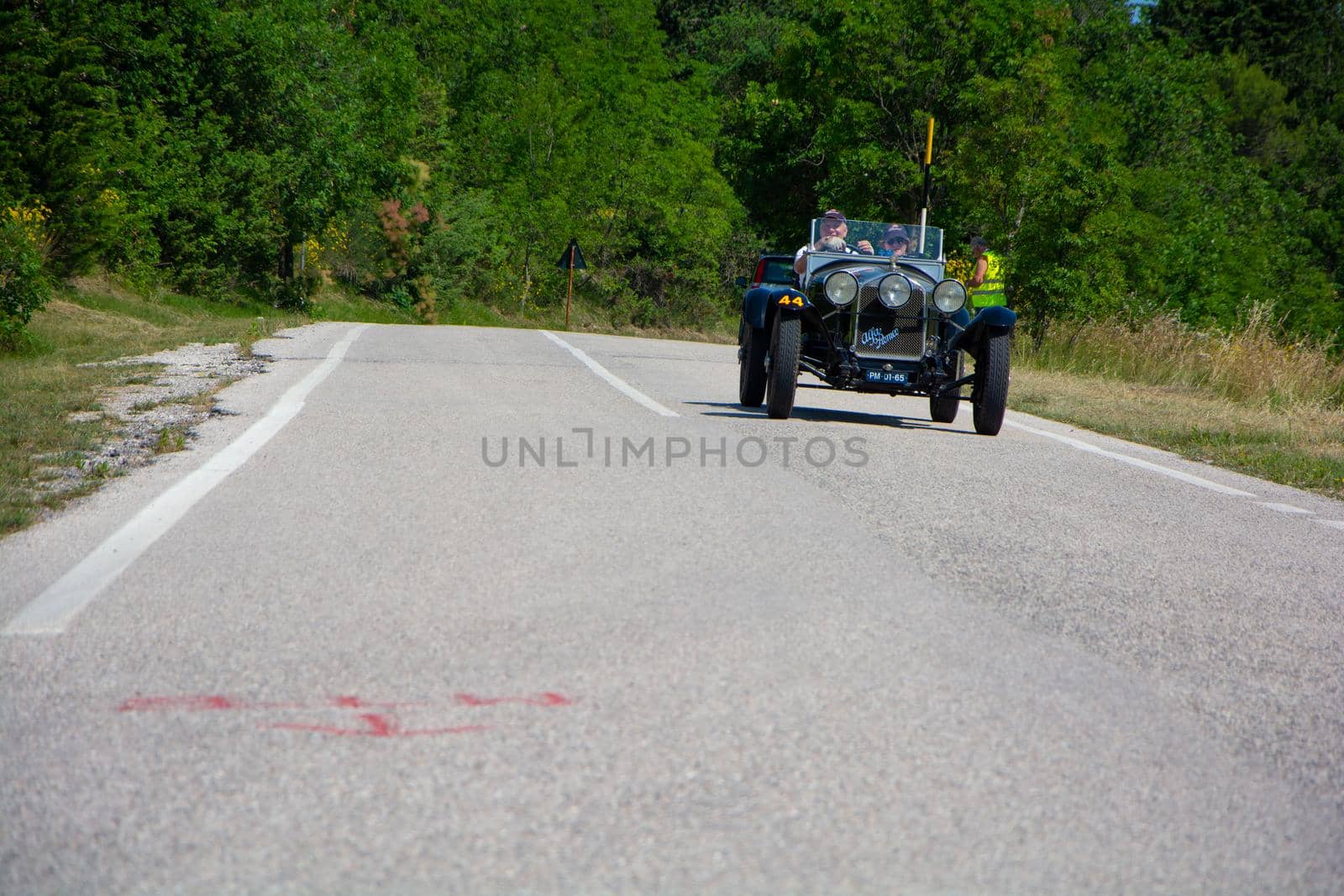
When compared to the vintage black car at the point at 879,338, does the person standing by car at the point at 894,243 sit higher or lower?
higher

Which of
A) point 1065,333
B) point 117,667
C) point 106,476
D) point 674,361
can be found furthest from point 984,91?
point 117,667

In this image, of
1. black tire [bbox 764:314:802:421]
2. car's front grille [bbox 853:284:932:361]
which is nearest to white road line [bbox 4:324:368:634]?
black tire [bbox 764:314:802:421]

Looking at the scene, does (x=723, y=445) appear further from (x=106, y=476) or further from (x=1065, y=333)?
(x=1065, y=333)

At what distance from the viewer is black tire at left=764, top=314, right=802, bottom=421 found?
10.9 m

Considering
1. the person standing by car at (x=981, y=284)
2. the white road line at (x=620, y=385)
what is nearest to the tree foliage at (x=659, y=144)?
the person standing by car at (x=981, y=284)

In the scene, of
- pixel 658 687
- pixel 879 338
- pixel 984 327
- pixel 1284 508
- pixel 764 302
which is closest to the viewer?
pixel 658 687

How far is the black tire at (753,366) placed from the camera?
1176 cm

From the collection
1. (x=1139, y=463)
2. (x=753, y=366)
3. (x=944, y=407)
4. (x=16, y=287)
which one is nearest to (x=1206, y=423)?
(x=944, y=407)

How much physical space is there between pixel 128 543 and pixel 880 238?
8.50 m

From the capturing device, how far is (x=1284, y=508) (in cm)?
785

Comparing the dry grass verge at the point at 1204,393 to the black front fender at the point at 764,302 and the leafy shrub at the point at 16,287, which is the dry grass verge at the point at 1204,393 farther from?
the leafy shrub at the point at 16,287

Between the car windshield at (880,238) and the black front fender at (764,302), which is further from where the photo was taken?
the car windshield at (880,238)

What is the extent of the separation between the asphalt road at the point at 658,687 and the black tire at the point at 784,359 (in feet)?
10.6

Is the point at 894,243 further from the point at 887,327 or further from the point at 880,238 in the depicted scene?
the point at 887,327
